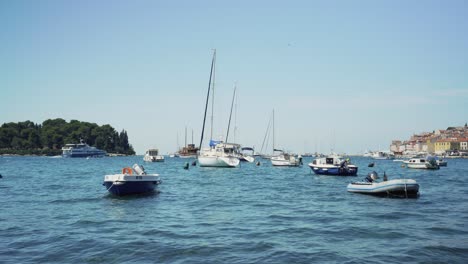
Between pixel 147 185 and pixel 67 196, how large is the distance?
628cm

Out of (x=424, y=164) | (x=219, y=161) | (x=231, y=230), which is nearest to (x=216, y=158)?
(x=219, y=161)

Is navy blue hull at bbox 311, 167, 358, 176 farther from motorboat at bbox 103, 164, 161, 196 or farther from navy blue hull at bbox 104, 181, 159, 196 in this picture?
navy blue hull at bbox 104, 181, 159, 196

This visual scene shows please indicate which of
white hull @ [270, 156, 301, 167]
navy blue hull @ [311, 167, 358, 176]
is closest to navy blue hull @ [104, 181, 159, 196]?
navy blue hull @ [311, 167, 358, 176]

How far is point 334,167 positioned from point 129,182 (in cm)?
3650

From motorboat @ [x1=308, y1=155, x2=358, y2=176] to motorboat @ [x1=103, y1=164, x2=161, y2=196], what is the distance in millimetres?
33672

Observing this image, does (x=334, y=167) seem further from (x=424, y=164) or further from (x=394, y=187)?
(x=424, y=164)

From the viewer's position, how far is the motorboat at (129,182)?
3183 cm

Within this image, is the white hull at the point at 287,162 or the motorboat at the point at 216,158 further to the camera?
the white hull at the point at 287,162

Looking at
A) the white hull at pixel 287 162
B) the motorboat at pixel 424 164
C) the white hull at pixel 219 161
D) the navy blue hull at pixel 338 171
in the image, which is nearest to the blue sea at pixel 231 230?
the navy blue hull at pixel 338 171

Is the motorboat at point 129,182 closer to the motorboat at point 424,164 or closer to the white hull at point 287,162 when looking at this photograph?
the white hull at point 287,162

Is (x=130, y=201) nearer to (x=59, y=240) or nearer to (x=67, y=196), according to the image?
(x=67, y=196)

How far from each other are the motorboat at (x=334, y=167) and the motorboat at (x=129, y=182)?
33672mm

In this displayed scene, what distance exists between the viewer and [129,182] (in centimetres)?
3222

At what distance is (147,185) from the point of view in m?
34.2
